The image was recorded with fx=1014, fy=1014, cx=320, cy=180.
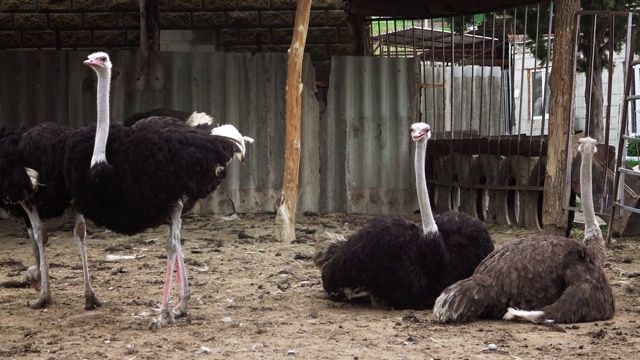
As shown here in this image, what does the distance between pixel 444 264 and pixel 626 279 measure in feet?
6.97

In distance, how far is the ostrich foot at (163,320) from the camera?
6.38m

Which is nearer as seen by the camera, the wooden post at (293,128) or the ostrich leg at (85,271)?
the ostrich leg at (85,271)

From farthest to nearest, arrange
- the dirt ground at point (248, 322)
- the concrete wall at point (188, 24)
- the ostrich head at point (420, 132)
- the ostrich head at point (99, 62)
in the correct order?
the concrete wall at point (188, 24) → the ostrich head at point (420, 132) → the ostrich head at point (99, 62) → the dirt ground at point (248, 322)

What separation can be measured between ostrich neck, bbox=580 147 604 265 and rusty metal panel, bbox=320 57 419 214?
5.77 metres

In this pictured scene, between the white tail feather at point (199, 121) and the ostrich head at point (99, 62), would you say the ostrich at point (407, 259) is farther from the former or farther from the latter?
the ostrich head at point (99, 62)

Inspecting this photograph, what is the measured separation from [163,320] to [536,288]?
2397 mm

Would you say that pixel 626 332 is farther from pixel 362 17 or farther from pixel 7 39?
pixel 7 39

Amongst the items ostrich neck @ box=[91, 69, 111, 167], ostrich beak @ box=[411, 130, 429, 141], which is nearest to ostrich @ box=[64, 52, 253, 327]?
ostrich neck @ box=[91, 69, 111, 167]

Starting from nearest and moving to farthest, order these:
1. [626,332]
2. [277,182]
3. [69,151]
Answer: [626,332] < [69,151] < [277,182]

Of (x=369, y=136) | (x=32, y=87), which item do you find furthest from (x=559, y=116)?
(x=32, y=87)

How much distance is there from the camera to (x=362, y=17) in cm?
1359

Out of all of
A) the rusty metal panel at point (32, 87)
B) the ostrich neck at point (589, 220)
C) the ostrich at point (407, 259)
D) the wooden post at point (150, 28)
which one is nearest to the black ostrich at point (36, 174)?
the ostrich at point (407, 259)

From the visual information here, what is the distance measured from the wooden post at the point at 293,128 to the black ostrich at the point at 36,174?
3.71 metres

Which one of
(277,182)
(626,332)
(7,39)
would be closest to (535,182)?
(277,182)
